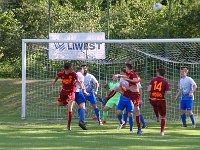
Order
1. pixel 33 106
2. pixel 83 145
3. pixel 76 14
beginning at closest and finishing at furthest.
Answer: pixel 83 145 → pixel 33 106 → pixel 76 14

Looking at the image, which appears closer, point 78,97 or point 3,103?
point 78,97

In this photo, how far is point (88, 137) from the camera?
1658 centimetres

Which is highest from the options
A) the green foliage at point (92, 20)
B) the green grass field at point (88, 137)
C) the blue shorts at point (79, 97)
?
the green foliage at point (92, 20)

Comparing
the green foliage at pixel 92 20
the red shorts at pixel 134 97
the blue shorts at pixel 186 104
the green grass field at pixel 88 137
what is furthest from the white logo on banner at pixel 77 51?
the red shorts at pixel 134 97

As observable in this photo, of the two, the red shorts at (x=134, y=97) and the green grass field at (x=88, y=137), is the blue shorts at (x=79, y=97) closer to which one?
the green grass field at (x=88, y=137)

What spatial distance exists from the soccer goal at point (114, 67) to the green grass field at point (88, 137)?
8.22 ft

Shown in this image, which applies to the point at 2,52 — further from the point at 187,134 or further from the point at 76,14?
the point at 187,134

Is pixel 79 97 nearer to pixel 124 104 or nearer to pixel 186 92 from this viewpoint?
pixel 124 104

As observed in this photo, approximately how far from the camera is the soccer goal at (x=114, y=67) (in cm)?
2450

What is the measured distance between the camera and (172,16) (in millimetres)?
33562

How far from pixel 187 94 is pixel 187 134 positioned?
2.93 m

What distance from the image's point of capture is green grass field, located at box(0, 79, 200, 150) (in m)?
14.7

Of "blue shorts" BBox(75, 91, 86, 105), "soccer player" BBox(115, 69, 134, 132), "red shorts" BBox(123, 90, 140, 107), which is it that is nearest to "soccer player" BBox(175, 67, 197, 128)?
"soccer player" BBox(115, 69, 134, 132)

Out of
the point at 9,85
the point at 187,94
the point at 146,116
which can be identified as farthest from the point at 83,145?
the point at 9,85
